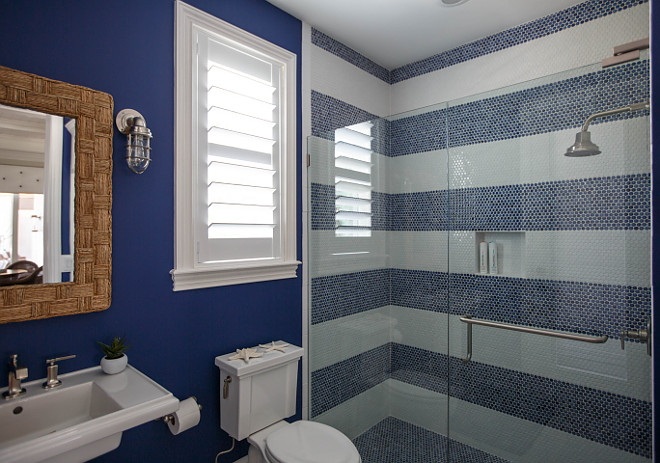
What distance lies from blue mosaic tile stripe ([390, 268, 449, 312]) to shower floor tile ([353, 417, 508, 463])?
0.76m

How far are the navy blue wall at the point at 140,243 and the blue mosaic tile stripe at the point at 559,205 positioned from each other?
1360 mm

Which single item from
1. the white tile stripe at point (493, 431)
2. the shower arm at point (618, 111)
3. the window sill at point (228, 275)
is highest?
the shower arm at point (618, 111)

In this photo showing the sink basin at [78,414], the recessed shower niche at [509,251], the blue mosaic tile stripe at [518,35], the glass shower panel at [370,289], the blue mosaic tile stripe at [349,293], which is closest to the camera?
the sink basin at [78,414]

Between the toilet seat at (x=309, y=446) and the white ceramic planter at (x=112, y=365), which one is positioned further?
the toilet seat at (x=309, y=446)

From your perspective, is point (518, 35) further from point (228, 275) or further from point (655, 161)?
point (228, 275)

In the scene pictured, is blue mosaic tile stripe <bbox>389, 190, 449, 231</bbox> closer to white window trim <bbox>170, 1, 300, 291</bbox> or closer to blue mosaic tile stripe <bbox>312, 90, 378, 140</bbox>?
blue mosaic tile stripe <bbox>312, 90, 378, 140</bbox>

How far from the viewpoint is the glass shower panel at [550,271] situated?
5.25ft

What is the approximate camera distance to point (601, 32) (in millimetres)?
2170

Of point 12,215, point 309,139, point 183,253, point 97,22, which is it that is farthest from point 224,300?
point 97,22

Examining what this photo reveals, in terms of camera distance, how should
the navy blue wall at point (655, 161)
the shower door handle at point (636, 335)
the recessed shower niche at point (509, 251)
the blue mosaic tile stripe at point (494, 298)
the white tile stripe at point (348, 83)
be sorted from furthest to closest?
1. the white tile stripe at point (348, 83)
2. the recessed shower niche at point (509, 251)
3. the blue mosaic tile stripe at point (494, 298)
4. the shower door handle at point (636, 335)
5. the navy blue wall at point (655, 161)

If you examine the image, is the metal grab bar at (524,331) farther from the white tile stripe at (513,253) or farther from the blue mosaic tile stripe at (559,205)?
the blue mosaic tile stripe at (559,205)

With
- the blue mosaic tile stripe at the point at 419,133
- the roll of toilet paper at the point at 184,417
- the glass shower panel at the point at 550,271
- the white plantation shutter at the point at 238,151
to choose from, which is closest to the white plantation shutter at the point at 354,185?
the blue mosaic tile stripe at the point at 419,133

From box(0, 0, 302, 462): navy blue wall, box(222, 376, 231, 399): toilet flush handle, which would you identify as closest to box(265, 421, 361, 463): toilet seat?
box(222, 376, 231, 399): toilet flush handle

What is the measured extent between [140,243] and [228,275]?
1.56ft
